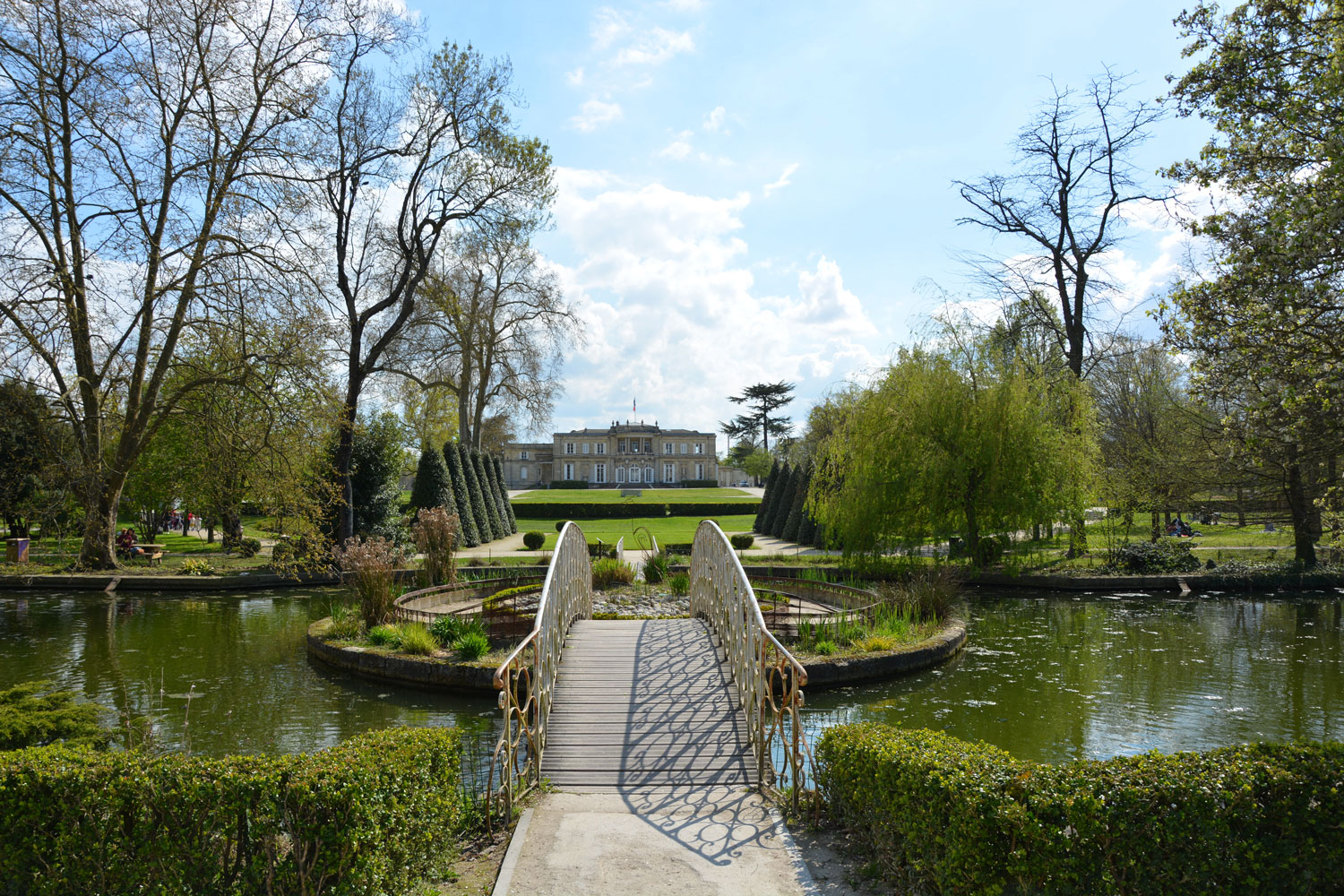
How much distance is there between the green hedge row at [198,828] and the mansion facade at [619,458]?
256 ft

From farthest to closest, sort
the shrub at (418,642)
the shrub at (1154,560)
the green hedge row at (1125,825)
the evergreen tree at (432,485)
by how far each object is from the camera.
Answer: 1. the evergreen tree at (432,485)
2. the shrub at (1154,560)
3. the shrub at (418,642)
4. the green hedge row at (1125,825)

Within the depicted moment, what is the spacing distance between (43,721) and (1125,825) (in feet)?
20.0

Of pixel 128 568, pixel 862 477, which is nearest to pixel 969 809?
pixel 862 477

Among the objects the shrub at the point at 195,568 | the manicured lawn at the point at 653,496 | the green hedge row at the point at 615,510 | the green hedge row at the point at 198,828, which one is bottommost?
the shrub at the point at 195,568

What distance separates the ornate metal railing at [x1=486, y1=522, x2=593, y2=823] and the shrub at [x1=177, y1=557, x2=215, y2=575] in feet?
41.1

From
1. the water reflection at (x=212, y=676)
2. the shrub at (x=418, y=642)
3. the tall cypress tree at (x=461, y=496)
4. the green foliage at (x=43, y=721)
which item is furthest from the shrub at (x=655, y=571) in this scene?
the tall cypress tree at (x=461, y=496)

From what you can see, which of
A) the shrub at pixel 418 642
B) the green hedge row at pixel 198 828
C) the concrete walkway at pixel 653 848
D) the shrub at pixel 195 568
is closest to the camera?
the green hedge row at pixel 198 828

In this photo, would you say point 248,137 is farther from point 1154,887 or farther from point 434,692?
point 1154,887

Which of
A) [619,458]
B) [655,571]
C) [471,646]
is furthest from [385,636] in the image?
[619,458]

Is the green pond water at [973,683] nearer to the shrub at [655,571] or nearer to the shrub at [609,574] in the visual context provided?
the shrub at [609,574]

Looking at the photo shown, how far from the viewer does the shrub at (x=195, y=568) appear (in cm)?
1783

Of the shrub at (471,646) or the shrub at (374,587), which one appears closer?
the shrub at (471,646)

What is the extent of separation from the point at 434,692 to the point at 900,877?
6.49m

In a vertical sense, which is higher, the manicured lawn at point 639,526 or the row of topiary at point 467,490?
the row of topiary at point 467,490
